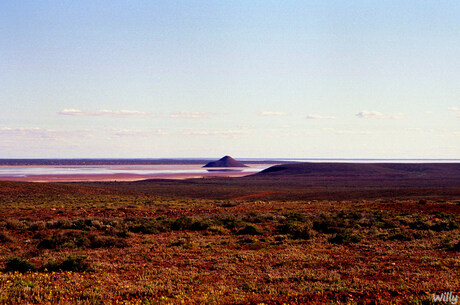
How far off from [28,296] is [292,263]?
7393 millimetres

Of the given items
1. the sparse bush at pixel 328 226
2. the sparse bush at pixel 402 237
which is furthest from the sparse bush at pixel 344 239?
the sparse bush at pixel 328 226

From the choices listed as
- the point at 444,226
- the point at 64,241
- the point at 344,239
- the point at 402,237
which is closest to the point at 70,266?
the point at 64,241

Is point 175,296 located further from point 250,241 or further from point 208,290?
point 250,241

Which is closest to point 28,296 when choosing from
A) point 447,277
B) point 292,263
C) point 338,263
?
point 292,263

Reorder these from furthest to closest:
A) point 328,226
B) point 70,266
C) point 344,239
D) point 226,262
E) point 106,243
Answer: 1. point 328,226
2. point 344,239
3. point 106,243
4. point 226,262
5. point 70,266

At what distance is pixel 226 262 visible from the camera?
13.1 meters

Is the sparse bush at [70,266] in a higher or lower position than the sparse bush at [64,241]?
higher

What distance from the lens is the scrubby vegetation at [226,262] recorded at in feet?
29.3

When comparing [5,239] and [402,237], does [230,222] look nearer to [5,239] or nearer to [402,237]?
[402,237]

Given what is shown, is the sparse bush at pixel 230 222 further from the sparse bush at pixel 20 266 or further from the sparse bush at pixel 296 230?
the sparse bush at pixel 20 266

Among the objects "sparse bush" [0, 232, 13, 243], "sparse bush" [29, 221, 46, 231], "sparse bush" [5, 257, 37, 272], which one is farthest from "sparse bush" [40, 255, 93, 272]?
"sparse bush" [29, 221, 46, 231]

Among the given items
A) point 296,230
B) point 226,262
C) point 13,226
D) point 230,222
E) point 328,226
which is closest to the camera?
point 226,262

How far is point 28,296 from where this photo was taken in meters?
8.60

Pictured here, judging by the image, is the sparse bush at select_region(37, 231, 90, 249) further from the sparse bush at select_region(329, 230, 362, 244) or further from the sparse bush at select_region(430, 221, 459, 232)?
the sparse bush at select_region(430, 221, 459, 232)
